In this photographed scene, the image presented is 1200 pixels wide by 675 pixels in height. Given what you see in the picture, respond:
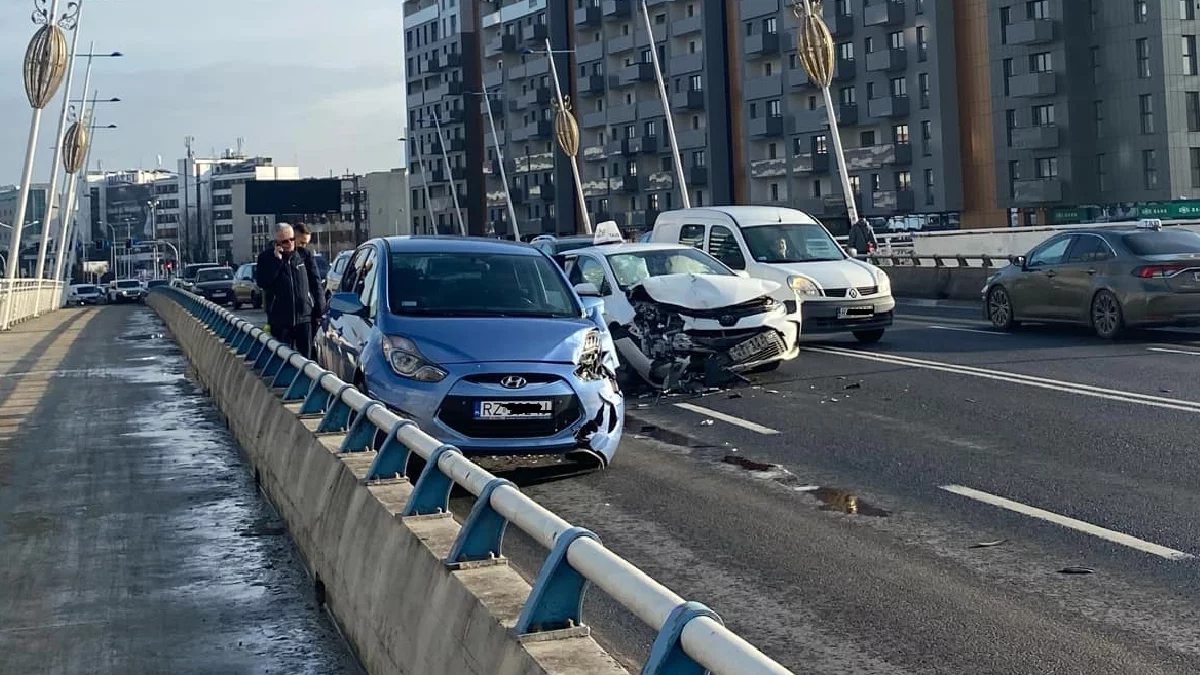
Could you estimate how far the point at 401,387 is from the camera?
428 inches

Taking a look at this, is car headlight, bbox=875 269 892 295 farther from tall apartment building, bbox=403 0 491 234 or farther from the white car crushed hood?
tall apartment building, bbox=403 0 491 234

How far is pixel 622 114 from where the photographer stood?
335ft

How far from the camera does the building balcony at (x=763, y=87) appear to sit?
283ft

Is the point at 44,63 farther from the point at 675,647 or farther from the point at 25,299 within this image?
the point at 675,647

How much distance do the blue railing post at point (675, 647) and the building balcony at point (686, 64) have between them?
91409 millimetres

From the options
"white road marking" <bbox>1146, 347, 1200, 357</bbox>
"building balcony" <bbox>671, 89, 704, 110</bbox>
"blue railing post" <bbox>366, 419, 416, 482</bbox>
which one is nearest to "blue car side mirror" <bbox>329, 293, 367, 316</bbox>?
"blue railing post" <bbox>366, 419, 416, 482</bbox>

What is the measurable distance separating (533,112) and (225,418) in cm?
10086

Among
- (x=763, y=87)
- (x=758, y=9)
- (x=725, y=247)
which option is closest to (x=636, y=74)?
(x=758, y=9)

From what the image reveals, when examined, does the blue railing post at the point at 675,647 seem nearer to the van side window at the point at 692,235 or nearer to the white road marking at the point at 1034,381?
→ the white road marking at the point at 1034,381

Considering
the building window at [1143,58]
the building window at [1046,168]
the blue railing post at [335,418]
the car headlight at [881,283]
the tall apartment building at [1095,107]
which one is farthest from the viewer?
the building window at [1046,168]

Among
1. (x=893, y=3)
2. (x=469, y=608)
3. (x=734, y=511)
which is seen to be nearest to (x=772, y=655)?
(x=469, y=608)

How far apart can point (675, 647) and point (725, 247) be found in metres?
19.8

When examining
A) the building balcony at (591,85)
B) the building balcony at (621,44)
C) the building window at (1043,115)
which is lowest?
the building window at (1043,115)

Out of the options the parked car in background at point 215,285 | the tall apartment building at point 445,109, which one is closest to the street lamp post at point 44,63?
the parked car in background at point 215,285
